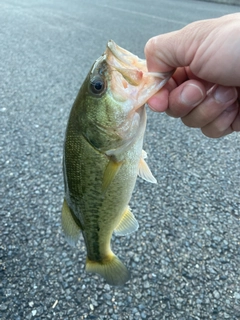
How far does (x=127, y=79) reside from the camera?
1152 millimetres

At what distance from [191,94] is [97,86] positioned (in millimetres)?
380

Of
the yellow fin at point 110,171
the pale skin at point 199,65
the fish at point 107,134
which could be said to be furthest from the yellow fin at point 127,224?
the pale skin at point 199,65

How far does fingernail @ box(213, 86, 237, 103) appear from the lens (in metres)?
1.39

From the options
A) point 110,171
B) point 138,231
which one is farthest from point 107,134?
point 138,231

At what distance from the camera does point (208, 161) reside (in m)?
2.87

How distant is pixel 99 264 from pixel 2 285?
78 centimetres

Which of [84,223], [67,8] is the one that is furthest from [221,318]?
[67,8]

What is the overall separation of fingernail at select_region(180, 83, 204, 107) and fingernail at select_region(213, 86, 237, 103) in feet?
0.24

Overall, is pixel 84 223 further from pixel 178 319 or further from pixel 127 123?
pixel 178 319

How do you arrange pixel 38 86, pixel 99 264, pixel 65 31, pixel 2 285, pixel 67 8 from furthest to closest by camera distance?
pixel 67 8, pixel 65 31, pixel 38 86, pixel 2 285, pixel 99 264

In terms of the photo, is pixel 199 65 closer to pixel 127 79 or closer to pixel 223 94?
pixel 223 94

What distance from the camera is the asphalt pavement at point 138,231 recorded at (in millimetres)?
1870

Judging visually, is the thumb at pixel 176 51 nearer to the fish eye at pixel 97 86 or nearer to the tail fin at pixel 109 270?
the fish eye at pixel 97 86

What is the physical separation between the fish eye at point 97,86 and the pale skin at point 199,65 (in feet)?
0.67
